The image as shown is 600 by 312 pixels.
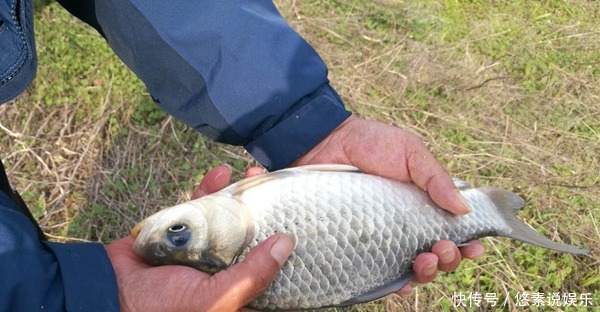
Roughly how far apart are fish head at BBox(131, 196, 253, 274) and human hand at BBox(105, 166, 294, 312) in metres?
0.07

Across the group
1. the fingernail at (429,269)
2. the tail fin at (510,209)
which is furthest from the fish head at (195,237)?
the tail fin at (510,209)

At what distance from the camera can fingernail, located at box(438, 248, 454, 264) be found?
6.77 ft

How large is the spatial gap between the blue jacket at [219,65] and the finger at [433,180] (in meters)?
0.35

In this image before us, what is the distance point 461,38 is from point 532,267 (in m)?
2.06

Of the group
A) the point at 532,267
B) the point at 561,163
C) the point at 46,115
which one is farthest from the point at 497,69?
the point at 46,115

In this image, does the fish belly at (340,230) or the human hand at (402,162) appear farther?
the human hand at (402,162)

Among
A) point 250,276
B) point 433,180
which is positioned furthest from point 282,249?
point 433,180

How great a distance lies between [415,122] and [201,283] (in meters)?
2.52

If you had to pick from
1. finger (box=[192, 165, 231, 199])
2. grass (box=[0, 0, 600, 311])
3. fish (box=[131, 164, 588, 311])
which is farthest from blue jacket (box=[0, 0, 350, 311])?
grass (box=[0, 0, 600, 311])

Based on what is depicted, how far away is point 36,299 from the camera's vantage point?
4.95 feet

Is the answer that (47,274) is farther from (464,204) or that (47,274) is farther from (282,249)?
(464,204)

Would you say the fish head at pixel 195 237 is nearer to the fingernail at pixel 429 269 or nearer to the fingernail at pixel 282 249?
the fingernail at pixel 282 249

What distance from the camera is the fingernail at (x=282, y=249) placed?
1791mm

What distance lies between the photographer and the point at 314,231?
1956 millimetres
